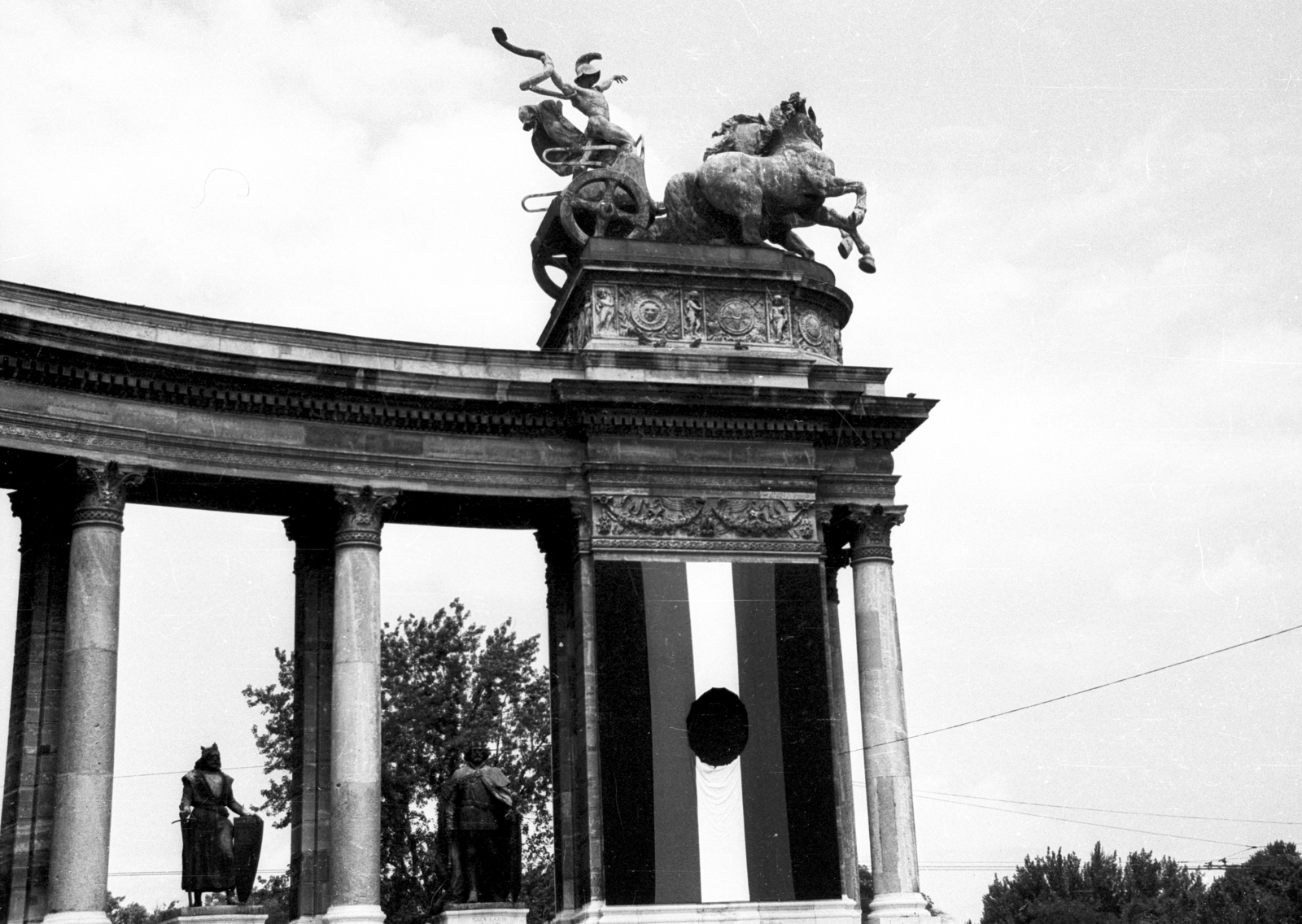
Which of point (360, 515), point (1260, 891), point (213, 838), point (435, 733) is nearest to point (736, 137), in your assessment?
point (360, 515)

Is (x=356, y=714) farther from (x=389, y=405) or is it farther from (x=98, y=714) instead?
(x=389, y=405)

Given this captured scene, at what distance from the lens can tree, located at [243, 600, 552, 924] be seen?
5881 cm

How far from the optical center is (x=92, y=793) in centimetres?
3020

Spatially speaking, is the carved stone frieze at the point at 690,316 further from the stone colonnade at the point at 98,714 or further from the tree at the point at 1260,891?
the tree at the point at 1260,891

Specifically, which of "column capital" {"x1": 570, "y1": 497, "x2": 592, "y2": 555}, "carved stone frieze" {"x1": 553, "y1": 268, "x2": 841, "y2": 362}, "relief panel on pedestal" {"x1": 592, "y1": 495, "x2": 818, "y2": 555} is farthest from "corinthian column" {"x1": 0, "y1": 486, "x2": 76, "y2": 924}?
"carved stone frieze" {"x1": 553, "y1": 268, "x2": 841, "y2": 362}

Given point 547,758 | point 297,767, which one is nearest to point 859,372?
point 297,767

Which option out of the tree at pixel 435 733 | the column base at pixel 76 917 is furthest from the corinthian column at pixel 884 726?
the tree at pixel 435 733

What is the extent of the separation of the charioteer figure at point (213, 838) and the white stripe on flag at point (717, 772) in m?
8.87

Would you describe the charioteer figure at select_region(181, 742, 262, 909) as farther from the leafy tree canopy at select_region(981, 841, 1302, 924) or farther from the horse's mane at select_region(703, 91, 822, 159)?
the leafy tree canopy at select_region(981, 841, 1302, 924)

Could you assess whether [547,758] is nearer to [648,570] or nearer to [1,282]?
[648,570]

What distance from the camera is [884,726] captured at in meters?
36.9

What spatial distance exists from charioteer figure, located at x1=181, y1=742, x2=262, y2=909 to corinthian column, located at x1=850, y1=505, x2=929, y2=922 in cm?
1294

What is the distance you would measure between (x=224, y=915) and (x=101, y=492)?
26.8 feet

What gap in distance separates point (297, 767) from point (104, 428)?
840cm
